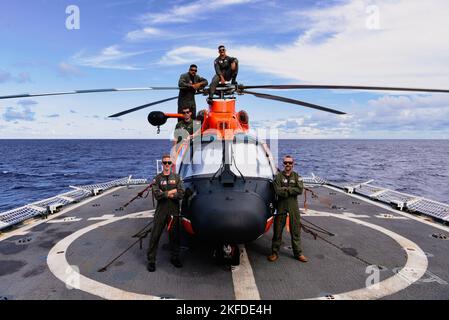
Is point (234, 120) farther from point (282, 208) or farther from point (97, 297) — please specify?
point (97, 297)

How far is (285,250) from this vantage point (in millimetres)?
7480

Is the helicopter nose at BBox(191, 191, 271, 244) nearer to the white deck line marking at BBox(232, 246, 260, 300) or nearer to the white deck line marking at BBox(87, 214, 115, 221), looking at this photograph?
the white deck line marking at BBox(232, 246, 260, 300)

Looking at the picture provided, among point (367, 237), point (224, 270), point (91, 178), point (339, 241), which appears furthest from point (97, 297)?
point (91, 178)

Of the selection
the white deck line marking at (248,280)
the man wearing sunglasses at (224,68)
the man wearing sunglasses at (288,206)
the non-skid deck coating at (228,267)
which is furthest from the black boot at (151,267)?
the man wearing sunglasses at (224,68)

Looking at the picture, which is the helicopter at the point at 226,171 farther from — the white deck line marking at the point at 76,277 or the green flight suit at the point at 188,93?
the white deck line marking at the point at 76,277

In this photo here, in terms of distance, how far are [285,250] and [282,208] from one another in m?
1.35

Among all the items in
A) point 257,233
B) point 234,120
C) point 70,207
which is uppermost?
point 234,120

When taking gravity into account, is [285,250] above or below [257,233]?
below

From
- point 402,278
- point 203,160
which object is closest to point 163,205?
point 203,160

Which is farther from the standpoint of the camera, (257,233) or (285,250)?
(285,250)

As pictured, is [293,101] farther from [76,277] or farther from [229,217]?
[76,277]

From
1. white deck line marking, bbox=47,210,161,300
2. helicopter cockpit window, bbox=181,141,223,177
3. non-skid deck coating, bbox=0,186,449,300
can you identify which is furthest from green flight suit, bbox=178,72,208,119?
white deck line marking, bbox=47,210,161,300

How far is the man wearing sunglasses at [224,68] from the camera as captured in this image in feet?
27.9

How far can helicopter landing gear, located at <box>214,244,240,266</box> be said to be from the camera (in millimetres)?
6086
